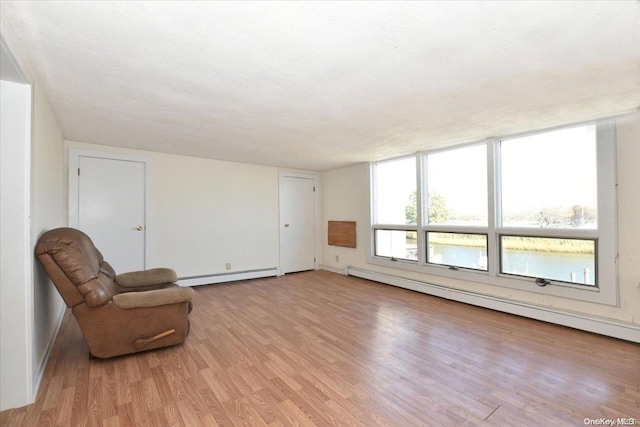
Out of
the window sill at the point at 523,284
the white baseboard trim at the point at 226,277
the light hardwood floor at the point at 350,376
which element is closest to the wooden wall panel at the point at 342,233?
the window sill at the point at 523,284

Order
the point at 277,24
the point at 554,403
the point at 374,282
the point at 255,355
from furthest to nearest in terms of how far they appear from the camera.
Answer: the point at 374,282 < the point at 255,355 < the point at 554,403 < the point at 277,24

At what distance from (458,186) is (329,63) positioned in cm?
294

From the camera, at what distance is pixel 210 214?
15.6 feet

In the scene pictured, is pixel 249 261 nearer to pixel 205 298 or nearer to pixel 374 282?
pixel 205 298

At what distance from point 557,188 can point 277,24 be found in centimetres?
331

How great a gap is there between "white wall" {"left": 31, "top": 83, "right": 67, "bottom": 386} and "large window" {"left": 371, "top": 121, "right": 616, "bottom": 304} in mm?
4212

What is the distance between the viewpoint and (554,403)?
5.73 ft

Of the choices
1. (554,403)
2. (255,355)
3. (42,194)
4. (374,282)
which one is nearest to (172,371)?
(255,355)

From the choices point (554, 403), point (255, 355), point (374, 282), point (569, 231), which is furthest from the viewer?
point (374, 282)

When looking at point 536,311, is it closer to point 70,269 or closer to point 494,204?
point 494,204

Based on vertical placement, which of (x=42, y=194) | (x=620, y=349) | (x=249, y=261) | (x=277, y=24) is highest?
(x=277, y=24)

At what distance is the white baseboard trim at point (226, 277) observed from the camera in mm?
4556

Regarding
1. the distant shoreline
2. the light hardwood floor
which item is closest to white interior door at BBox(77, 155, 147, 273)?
the light hardwood floor

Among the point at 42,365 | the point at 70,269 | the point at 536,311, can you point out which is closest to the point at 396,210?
the point at 536,311
